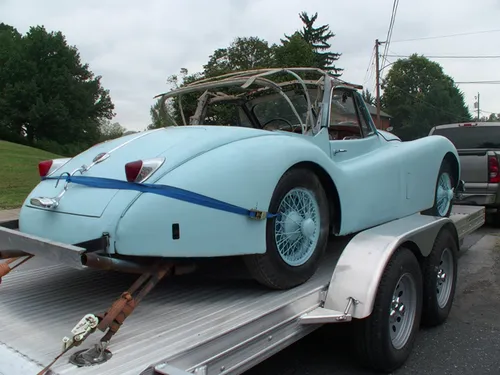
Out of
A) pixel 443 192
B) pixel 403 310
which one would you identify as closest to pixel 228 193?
pixel 403 310

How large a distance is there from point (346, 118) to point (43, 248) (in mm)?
2982

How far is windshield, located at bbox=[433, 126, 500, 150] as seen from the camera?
28.9 feet

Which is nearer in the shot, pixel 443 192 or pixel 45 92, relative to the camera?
pixel 443 192

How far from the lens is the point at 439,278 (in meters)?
3.95

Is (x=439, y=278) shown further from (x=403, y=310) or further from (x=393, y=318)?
(x=393, y=318)

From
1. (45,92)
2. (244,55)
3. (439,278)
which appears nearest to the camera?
(439,278)

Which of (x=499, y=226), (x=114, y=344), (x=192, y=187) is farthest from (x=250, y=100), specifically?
(x=499, y=226)

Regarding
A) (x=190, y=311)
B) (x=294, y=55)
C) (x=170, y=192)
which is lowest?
(x=190, y=311)

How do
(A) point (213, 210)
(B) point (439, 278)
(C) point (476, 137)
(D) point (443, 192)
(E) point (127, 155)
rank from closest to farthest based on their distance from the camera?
(A) point (213, 210), (E) point (127, 155), (B) point (439, 278), (D) point (443, 192), (C) point (476, 137)

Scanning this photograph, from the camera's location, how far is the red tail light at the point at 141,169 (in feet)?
8.37

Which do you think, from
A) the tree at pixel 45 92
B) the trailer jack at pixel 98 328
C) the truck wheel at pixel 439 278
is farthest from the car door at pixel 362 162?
the tree at pixel 45 92

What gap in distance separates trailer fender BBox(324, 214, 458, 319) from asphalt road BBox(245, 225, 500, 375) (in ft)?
1.78

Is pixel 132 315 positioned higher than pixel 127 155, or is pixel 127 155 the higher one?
pixel 127 155

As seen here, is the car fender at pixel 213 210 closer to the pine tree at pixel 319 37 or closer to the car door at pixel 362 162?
the car door at pixel 362 162
